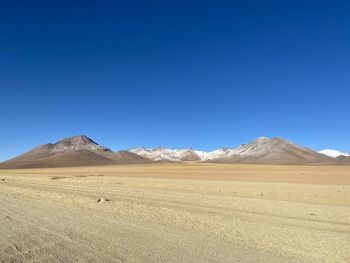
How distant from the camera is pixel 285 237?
11.3 m

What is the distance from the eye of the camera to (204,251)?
31.0ft

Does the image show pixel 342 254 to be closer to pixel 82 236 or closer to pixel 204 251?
pixel 204 251

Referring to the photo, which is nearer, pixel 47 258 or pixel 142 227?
pixel 47 258

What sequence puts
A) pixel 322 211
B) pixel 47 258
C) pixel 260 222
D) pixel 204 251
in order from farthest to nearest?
pixel 322 211 < pixel 260 222 < pixel 204 251 < pixel 47 258

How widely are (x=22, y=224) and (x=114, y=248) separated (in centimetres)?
462

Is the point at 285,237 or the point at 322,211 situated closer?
the point at 285,237

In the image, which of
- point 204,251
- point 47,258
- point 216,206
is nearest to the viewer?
point 47,258

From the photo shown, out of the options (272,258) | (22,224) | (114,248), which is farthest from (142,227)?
(272,258)

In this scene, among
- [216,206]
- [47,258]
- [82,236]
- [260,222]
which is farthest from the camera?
[216,206]

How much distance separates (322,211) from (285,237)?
22.8ft

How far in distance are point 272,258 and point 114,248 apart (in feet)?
11.8

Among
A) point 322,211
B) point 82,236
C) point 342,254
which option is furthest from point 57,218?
point 322,211

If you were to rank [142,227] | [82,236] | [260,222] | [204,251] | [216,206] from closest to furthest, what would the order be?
1. [204,251]
2. [82,236]
3. [142,227]
4. [260,222]
5. [216,206]

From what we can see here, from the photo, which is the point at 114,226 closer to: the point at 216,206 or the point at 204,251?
the point at 204,251
